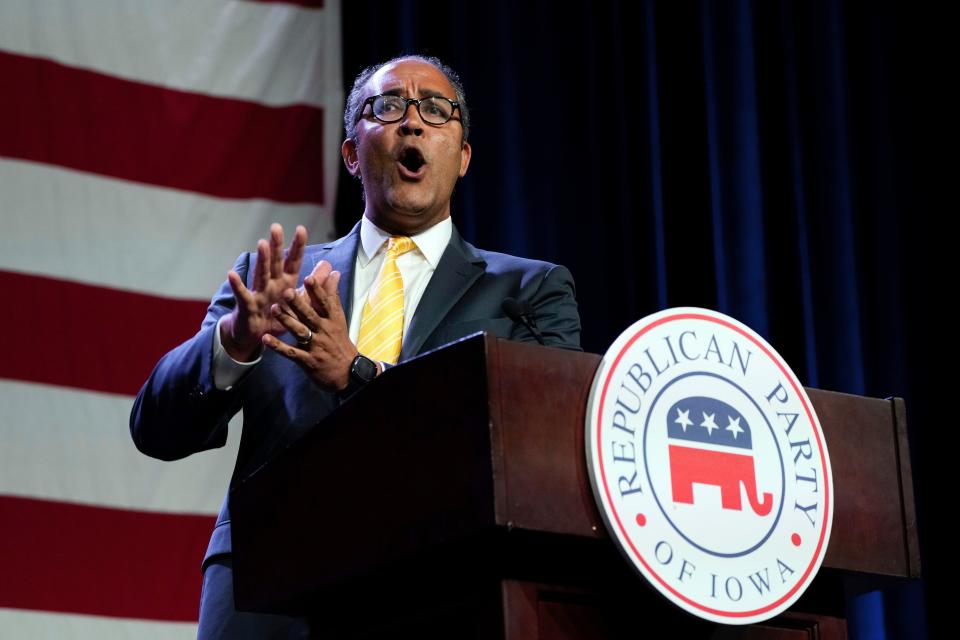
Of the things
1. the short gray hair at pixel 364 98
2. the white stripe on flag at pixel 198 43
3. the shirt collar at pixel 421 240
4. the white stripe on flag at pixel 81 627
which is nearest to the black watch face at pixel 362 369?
the shirt collar at pixel 421 240

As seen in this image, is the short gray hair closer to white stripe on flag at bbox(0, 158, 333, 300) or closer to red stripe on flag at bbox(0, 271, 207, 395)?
white stripe on flag at bbox(0, 158, 333, 300)

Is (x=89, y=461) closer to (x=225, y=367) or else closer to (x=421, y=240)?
(x=421, y=240)

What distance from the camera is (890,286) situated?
11.0 ft

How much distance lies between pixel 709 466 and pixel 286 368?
68cm

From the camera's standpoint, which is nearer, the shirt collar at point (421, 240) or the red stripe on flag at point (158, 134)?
the shirt collar at point (421, 240)

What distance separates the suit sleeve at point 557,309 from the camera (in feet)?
5.72

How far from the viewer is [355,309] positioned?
5.86 feet

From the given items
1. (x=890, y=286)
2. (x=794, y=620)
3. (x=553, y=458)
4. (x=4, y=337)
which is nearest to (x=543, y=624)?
(x=553, y=458)

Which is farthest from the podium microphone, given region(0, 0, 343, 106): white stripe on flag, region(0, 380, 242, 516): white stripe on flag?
region(0, 0, 343, 106): white stripe on flag

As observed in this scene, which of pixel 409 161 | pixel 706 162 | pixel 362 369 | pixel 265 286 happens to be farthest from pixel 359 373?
pixel 706 162

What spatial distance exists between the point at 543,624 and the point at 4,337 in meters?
2.19

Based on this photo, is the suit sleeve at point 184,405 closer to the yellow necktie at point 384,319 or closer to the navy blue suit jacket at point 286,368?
the navy blue suit jacket at point 286,368

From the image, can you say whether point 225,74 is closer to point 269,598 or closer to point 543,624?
point 269,598

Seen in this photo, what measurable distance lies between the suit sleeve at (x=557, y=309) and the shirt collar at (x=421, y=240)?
0.53 feet
